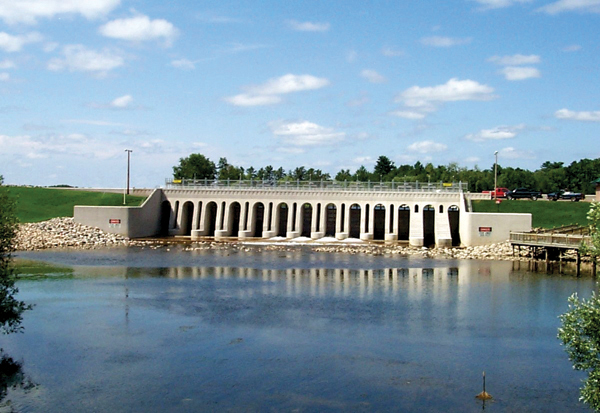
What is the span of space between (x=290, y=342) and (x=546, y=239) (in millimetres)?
40879

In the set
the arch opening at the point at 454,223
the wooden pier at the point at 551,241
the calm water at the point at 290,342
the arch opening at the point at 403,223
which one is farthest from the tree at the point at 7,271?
the arch opening at the point at 403,223

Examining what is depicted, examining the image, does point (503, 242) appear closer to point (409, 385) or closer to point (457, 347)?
point (457, 347)

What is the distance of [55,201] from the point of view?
92.4 m

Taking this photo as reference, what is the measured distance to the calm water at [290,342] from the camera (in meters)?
25.4

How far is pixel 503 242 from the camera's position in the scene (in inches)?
2825

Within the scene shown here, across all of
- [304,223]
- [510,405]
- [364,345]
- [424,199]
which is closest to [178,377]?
[364,345]

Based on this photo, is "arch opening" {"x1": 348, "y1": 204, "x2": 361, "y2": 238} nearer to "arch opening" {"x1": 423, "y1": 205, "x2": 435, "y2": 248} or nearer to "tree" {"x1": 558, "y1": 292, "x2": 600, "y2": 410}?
"arch opening" {"x1": 423, "y1": 205, "x2": 435, "y2": 248}

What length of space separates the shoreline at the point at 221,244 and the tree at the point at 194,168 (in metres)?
48.5

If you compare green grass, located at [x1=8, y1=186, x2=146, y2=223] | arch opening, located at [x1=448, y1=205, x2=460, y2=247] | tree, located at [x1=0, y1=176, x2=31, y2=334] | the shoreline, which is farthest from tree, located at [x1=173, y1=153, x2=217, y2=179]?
tree, located at [x1=0, y1=176, x2=31, y2=334]

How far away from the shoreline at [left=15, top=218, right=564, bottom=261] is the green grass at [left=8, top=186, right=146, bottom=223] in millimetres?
4392

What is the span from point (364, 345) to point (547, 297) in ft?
62.7

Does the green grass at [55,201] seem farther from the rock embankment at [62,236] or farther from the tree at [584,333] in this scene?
the tree at [584,333]

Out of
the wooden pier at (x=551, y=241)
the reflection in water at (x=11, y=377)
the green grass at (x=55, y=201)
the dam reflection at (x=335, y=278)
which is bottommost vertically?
the reflection in water at (x=11, y=377)

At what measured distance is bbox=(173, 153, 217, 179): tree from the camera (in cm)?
13288
